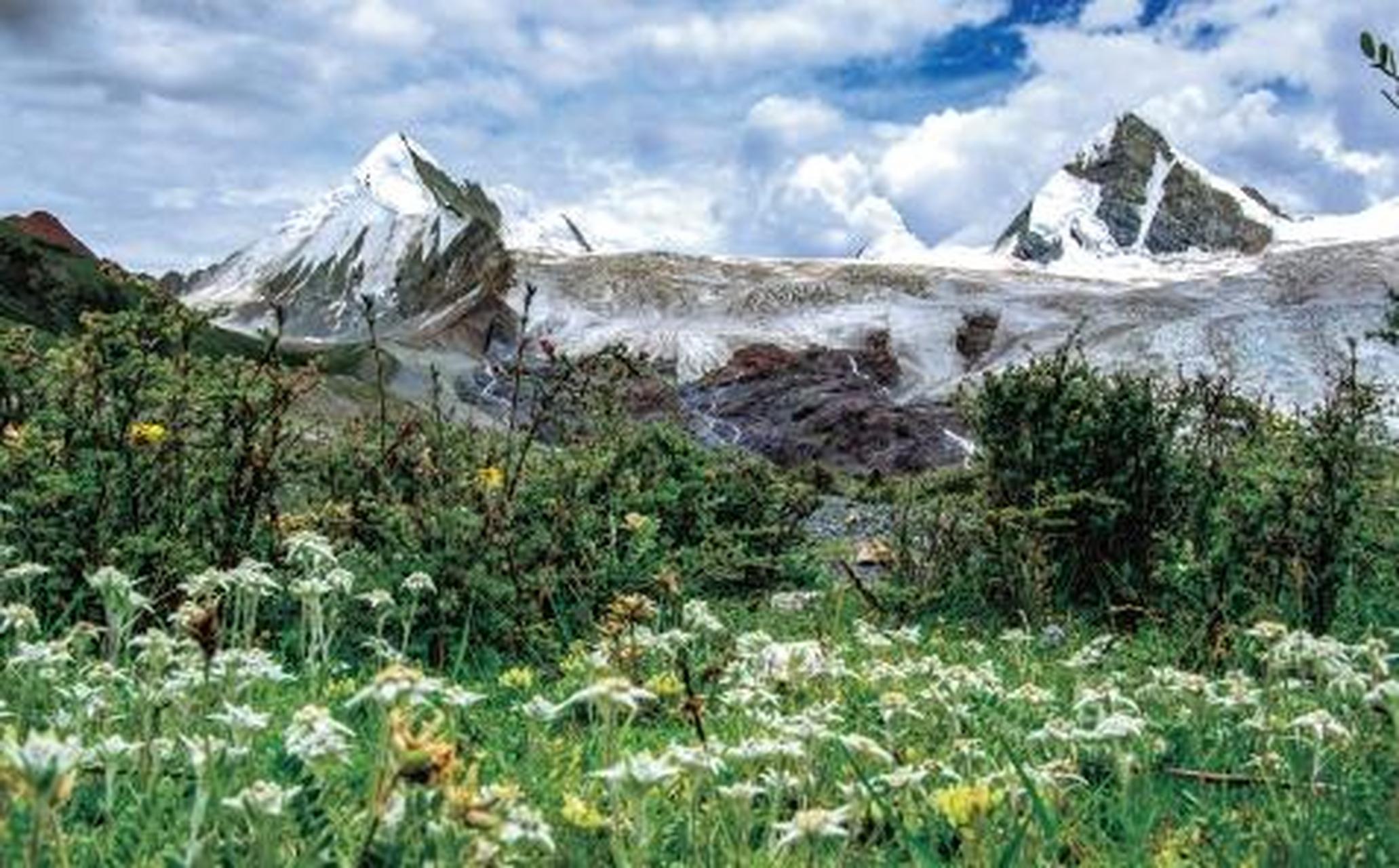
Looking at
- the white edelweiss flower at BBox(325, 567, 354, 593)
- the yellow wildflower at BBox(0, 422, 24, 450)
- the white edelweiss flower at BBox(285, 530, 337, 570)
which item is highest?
the yellow wildflower at BBox(0, 422, 24, 450)

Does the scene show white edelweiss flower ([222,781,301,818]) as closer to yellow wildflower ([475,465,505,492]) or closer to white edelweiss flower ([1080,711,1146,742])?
white edelweiss flower ([1080,711,1146,742])

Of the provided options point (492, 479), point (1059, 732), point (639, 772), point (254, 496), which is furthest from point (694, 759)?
point (492, 479)

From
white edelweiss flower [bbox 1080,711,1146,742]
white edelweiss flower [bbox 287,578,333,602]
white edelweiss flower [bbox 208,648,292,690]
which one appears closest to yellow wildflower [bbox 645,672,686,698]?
white edelweiss flower [bbox 287,578,333,602]

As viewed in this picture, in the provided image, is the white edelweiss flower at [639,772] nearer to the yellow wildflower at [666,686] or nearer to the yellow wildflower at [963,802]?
the yellow wildflower at [963,802]

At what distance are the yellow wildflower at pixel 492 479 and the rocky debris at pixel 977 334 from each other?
10676 cm

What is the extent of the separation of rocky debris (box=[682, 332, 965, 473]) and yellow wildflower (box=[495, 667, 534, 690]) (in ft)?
119

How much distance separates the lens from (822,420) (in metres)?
54.0

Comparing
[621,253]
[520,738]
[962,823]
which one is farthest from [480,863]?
[621,253]

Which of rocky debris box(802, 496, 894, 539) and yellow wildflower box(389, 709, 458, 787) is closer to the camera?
yellow wildflower box(389, 709, 458, 787)

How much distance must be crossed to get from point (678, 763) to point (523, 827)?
489mm

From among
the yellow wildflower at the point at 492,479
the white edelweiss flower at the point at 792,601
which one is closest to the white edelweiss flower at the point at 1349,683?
the yellow wildflower at the point at 492,479

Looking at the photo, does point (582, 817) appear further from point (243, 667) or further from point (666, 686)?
point (666, 686)

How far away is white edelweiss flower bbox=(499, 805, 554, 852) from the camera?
2.41m

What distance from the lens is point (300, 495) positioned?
11719 millimetres
